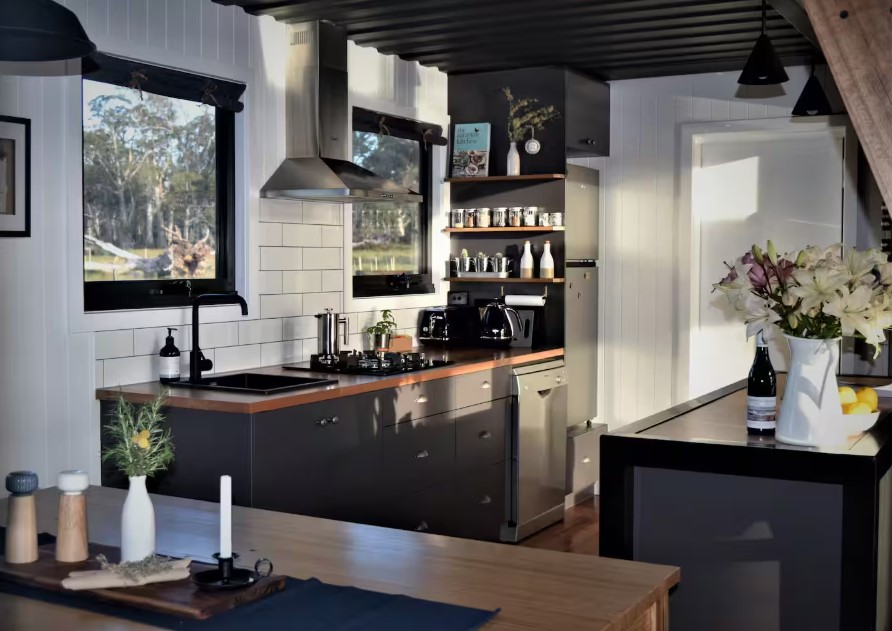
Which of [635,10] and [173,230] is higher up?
[635,10]

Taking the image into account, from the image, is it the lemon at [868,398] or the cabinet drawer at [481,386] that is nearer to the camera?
the lemon at [868,398]

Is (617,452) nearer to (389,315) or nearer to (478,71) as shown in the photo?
(389,315)

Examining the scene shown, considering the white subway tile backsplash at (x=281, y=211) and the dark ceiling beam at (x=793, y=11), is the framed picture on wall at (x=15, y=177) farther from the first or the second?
the dark ceiling beam at (x=793, y=11)

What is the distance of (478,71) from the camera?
6602mm

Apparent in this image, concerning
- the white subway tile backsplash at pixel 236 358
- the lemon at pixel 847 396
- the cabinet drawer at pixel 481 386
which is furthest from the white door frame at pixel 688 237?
the lemon at pixel 847 396

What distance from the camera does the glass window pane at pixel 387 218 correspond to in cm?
610

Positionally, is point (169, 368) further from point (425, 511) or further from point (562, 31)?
point (562, 31)

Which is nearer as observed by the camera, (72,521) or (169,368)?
(72,521)

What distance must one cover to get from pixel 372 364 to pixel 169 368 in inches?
40.2

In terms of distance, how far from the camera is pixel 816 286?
2951 mm

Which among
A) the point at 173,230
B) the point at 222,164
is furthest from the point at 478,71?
the point at 173,230

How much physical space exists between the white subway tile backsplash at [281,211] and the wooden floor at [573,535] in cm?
218

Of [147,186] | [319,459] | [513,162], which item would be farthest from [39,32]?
[513,162]

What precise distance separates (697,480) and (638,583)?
1260 mm
